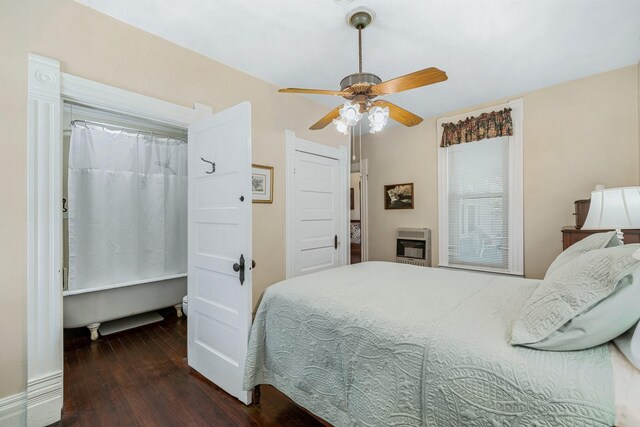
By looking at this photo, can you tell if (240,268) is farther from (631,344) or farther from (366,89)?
(631,344)

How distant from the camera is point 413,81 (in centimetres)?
166

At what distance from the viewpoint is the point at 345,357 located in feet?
4.67

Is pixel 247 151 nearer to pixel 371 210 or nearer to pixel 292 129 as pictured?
pixel 292 129

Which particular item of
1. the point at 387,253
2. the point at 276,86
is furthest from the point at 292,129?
the point at 387,253

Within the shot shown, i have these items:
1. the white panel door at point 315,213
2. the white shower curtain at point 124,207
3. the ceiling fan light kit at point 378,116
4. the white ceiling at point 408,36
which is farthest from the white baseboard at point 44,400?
the ceiling fan light kit at point 378,116

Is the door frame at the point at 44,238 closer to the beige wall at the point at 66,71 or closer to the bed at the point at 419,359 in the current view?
the beige wall at the point at 66,71

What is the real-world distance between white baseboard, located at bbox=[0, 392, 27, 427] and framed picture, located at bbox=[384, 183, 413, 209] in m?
4.00

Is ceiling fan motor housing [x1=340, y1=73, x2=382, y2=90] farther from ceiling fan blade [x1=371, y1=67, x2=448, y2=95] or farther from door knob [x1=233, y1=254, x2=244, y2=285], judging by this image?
door knob [x1=233, y1=254, x2=244, y2=285]

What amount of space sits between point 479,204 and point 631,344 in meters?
2.84

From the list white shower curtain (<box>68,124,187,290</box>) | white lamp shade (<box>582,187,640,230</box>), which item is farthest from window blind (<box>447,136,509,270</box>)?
white shower curtain (<box>68,124,187,290</box>)

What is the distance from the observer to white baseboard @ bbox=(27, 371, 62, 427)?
1.70 metres

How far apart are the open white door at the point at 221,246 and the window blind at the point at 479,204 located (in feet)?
9.40

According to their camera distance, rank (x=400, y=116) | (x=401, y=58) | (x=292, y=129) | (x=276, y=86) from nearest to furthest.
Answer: (x=400, y=116) < (x=401, y=58) < (x=276, y=86) < (x=292, y=129)

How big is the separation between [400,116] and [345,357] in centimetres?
168
